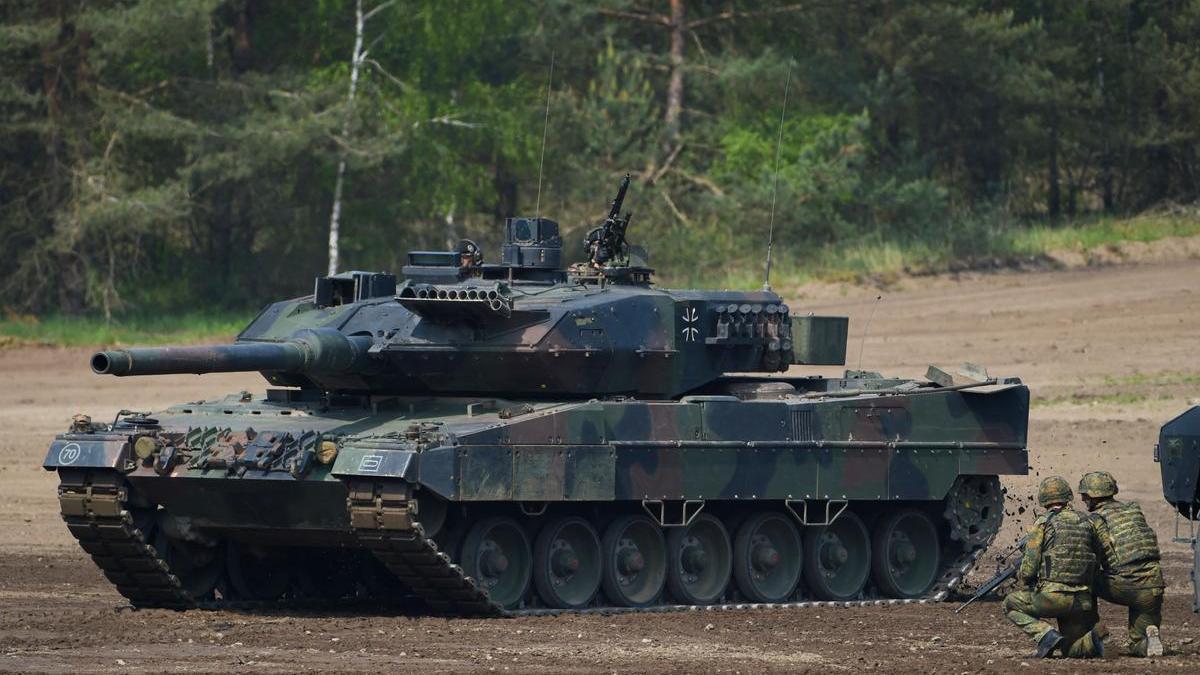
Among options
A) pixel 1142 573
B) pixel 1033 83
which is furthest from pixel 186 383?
pixel 1142 573

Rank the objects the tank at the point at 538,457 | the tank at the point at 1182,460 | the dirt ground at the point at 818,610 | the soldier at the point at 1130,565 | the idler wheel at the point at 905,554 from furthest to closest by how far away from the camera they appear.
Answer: the idler wheel at the point at 905,554
the tank at the point at 538,457
the tank at the point at 1182,460
the soldier at the point at 1130,565
the dirt ground at the point at 818,610

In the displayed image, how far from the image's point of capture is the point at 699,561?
19.1 m

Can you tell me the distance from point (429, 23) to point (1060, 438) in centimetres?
1902

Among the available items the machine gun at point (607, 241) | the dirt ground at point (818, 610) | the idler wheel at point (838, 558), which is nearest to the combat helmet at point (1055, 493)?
the dirt ground at point (818, 610)

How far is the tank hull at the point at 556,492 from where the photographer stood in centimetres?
1706

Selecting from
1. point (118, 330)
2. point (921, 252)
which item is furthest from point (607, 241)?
point (921, 252)

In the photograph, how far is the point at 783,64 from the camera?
42.6m

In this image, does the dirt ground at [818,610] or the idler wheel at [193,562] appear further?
the idler wheel at [193,562]

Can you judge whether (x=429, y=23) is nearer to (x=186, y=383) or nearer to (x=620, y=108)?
(x=620, y=108)

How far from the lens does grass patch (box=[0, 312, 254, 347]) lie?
37594mm

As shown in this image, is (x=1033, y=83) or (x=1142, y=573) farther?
(x=1033, y=83)

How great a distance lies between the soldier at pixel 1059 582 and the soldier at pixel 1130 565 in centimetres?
13

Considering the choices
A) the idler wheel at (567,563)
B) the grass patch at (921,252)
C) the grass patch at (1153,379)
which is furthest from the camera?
the grass patch at (921,252)

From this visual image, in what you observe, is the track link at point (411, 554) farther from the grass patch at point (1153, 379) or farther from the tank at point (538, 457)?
the grass patch at point (1153, 379)
